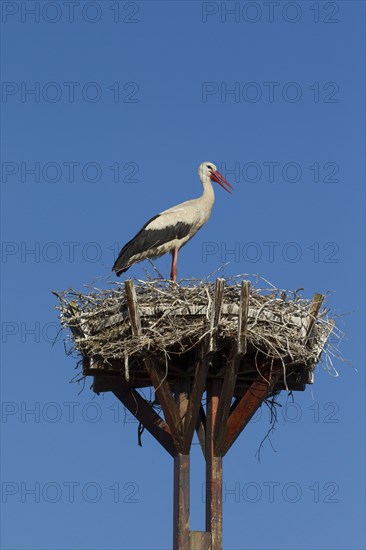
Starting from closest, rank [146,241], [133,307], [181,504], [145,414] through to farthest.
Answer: [181,504]
[133,307]
[145,414]
[146,241]

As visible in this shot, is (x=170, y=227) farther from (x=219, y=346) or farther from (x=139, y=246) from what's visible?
(x=219, y=346)

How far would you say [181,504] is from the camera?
47.3 feet

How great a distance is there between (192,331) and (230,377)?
675 millimetres

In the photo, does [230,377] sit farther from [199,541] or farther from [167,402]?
[199,541]

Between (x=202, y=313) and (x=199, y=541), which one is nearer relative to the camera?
(x=199, y=541)

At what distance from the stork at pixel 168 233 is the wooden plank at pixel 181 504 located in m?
3.19

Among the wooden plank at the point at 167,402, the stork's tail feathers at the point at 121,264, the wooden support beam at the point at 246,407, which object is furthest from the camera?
the stork's tail feathers at the point at 121,264

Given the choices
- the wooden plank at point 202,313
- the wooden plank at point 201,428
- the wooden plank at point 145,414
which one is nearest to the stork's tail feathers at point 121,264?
the wooden plank at point 145,414

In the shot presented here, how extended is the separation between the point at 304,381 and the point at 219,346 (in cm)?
137

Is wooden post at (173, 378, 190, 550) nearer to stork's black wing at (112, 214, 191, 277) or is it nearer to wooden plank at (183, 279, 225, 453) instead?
wooden plank at (183, 279, 225, 453)

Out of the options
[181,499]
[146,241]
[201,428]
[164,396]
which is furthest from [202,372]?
[146,241]

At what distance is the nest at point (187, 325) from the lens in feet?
47.9

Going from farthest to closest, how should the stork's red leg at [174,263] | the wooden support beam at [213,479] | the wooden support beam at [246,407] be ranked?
1. the stork's red leg at [174,263]
2. the wooden support beam at [246,407]
3. the wooden support beam at [213,479]

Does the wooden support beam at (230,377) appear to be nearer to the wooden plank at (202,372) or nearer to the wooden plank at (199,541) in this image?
the wooden plank at (202,372)
